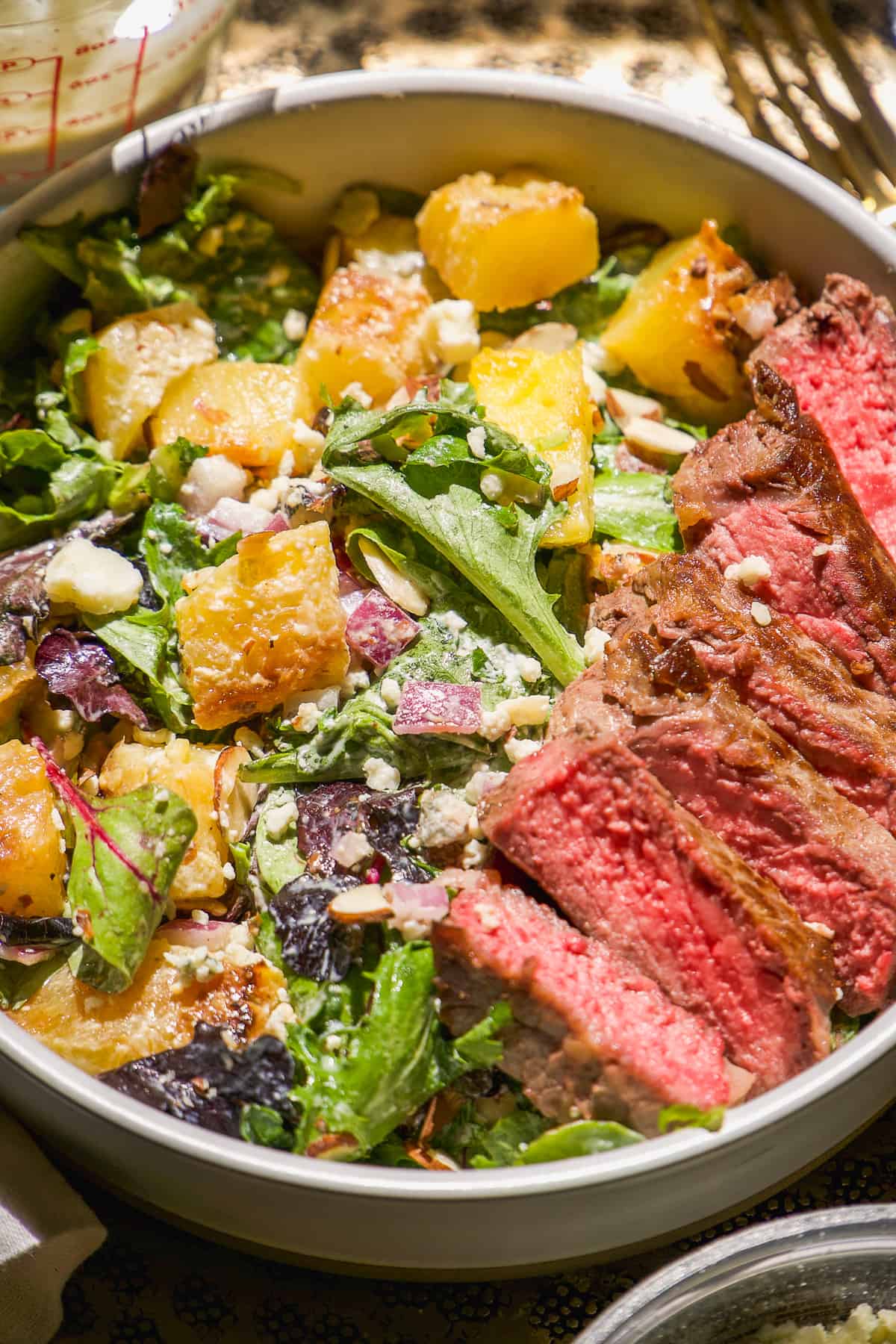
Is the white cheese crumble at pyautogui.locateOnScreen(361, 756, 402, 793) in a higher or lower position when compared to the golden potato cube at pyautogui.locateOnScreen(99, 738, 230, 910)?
higher

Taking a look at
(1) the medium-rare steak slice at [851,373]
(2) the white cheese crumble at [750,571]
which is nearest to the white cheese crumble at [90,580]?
(2) the white cheese crumble at [750,571]

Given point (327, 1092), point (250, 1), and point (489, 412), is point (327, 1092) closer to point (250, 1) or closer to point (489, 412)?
point (489, 412)

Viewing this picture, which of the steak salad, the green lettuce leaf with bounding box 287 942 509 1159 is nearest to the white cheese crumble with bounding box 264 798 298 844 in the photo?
the steak salad

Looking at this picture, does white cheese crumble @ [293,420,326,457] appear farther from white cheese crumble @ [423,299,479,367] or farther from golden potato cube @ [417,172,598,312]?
golden potato cube @ [417,172,598,312]

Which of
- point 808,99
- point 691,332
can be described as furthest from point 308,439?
point 808,99

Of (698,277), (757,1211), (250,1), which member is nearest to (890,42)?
(698,277)
